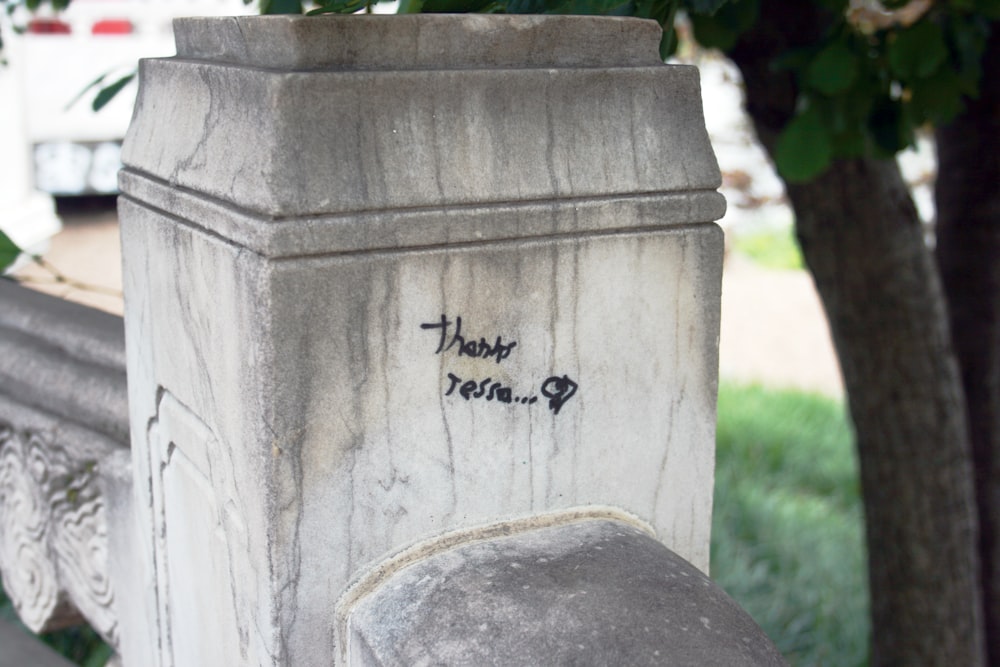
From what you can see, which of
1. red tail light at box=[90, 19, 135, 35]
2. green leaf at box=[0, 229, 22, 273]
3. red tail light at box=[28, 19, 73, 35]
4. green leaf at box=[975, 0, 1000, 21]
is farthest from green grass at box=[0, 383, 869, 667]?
red tail light at box=[28, 19, 73, 35]

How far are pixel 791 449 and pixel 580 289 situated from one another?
195 inches

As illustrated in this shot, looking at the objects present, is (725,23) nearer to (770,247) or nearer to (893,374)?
(893,374)

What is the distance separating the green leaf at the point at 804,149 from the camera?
2.23 metres

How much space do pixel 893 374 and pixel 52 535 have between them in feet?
6.88

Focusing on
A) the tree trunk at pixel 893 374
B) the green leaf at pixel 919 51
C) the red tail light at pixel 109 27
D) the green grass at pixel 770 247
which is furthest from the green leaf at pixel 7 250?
the green grass at pixel 770 247

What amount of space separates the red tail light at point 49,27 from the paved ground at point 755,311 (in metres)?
1.43

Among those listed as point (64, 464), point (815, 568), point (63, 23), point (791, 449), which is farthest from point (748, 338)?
point (64, 464)

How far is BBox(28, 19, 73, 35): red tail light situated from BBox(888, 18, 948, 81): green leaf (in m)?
6.94

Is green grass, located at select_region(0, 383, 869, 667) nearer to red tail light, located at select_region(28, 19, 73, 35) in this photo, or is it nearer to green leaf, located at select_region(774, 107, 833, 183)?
green leaf, located at select_region(774, 107, 833, 183)

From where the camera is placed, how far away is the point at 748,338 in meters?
9.21


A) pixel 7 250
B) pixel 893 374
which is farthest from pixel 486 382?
pixel 893 374

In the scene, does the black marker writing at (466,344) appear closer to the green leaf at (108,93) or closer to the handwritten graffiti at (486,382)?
the handwritten graffiti at (486,382)

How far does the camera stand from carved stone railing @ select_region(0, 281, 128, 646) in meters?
1.75

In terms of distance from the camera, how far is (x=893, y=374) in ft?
9.44
